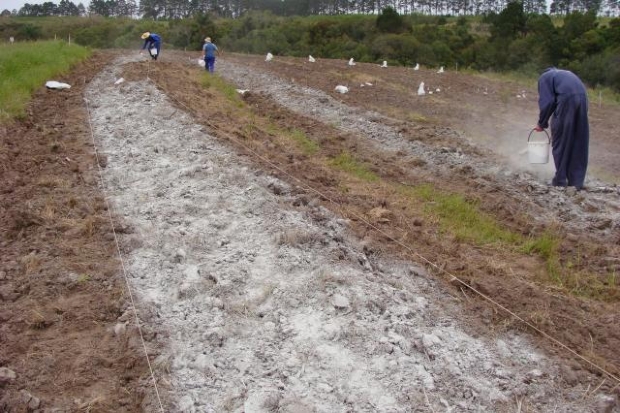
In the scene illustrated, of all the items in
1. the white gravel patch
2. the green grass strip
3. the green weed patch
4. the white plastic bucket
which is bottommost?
the white gravel patch

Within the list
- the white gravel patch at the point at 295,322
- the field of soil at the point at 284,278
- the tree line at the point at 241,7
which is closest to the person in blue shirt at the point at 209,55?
the field of soil at the point at 284,278

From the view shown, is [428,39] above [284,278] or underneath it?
above

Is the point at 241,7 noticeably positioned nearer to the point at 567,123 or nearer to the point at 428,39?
the point at 428,39

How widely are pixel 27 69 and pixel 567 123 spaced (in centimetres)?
1257

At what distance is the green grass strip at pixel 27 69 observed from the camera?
1052 cm

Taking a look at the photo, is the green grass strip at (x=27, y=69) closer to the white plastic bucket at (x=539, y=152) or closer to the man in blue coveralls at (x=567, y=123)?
the white plastic bucket at (x=539, y=152)

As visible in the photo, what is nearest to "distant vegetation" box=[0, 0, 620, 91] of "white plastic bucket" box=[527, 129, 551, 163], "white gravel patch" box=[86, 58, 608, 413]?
"white plastic bucket" box=[527, 129, 551, 163]

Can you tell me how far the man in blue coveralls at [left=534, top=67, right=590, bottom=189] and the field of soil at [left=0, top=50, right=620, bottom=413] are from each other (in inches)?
12.3

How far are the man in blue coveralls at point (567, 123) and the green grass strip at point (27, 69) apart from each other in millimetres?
8801

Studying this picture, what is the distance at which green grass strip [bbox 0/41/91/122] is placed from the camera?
34.5 feet

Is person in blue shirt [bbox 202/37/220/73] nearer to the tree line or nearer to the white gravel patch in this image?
the white gravel patch

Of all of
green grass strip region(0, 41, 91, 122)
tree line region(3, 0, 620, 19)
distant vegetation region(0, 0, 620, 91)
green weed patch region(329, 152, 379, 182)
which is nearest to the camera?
green weed patch region(329, 152, 379, 182)

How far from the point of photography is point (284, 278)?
459 cm

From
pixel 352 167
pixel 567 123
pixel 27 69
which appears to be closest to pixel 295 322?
pixel 352 167
